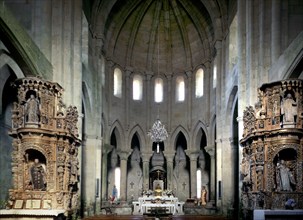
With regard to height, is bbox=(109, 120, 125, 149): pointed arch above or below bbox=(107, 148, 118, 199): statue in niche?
above

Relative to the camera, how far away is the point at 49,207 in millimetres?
18250

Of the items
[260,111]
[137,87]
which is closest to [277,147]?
[260,111]

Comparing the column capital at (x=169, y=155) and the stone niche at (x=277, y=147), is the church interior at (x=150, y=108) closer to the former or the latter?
the stone niche at (x=277, y=147)

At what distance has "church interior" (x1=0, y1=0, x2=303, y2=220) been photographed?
18.3m

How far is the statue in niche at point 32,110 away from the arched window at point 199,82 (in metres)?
23.4

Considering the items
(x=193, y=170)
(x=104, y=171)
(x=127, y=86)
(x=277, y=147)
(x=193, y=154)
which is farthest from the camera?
(x=127, y=86)

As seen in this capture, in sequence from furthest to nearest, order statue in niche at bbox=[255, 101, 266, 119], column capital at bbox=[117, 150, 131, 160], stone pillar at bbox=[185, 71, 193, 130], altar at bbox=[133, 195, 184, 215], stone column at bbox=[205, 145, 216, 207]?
stone pillar at bbox=[185, 71, 193, 130], column capital at bbox=[117, 150, 131, 160], stone column at bbox=[205, 145, 216, 207], altar at bbox=[133, 195, 184, 215], statue in niche at bbox=[255, 101, 266, 119]

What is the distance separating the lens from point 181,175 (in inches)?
1679

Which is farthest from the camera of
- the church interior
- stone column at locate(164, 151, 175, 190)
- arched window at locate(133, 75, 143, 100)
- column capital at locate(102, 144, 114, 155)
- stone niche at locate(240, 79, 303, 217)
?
arched window at locate(133, 75, 143, 100)

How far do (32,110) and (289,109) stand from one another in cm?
934

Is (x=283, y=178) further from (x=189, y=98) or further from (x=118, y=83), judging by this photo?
(x=118, y=83)

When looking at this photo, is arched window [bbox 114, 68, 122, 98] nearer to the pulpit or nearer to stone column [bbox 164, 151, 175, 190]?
stone column [bbox 164, 151, 175, 190]

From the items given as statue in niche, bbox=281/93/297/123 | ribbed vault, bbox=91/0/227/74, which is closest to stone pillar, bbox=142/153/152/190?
ribbed vault, bbox=91/0/227/74

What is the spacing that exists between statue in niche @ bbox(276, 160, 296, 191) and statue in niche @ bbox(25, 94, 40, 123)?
29.9ft
